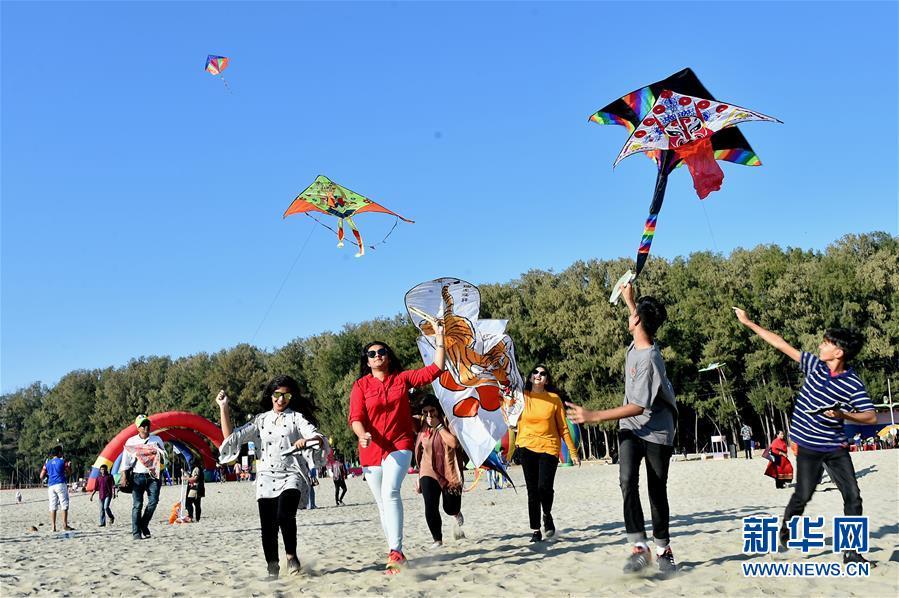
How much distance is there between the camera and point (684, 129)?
10266mm

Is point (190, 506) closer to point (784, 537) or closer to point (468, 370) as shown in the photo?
point (468, 370)

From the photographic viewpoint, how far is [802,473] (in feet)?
22.0

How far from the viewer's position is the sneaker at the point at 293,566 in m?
7.18

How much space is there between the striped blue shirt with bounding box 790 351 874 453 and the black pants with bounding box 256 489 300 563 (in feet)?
14.7

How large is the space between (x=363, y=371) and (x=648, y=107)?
5.40 m

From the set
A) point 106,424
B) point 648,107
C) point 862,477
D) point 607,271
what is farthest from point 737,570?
point 106,424

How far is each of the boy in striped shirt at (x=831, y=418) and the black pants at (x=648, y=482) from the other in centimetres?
114

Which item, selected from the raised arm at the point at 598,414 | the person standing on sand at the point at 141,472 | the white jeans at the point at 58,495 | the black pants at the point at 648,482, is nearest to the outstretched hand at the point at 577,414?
the raised arm at the point at 598,414

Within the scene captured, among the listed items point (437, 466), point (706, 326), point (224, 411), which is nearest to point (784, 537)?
point (437, 466)

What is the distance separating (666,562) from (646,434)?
104cm

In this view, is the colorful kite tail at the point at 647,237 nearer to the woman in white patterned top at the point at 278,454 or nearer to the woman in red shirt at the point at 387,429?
the woman in red shirt at the point at 387,429

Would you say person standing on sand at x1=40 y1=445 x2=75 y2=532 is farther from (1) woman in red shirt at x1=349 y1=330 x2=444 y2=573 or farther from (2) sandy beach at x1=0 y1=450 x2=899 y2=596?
(1) woman in red shirt at x1=349 y1=330 x2=444 y2=573

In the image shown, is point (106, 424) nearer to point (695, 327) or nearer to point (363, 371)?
point (695, 327)

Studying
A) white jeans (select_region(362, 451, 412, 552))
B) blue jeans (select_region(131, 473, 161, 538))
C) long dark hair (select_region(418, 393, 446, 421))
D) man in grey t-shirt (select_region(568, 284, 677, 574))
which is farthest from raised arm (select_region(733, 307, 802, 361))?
blue jeans (select_region(131, 473, 161, 538))
